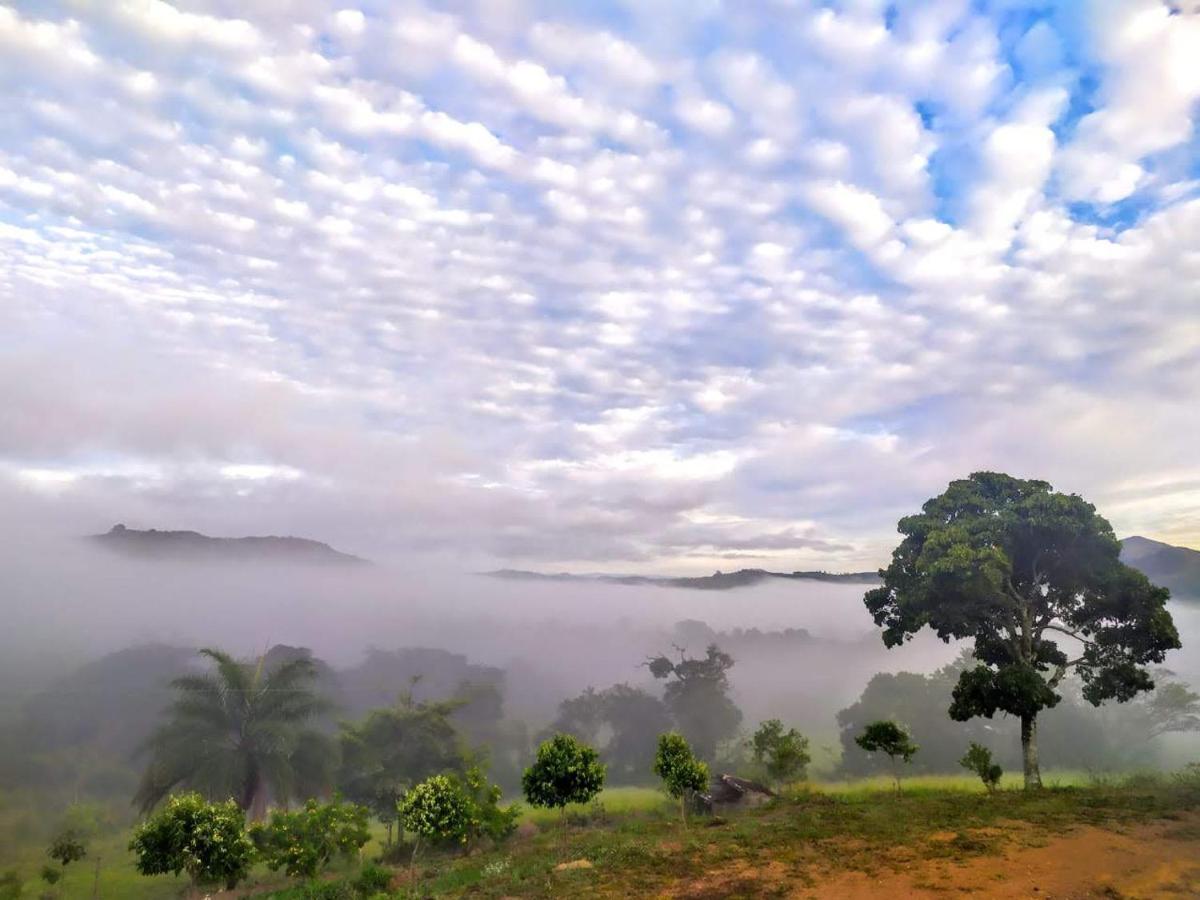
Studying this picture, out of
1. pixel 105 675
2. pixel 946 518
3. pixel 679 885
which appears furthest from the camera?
pixel 105 675

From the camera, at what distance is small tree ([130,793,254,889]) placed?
30.7 m

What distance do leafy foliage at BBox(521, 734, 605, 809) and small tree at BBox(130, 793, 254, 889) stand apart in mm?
17532

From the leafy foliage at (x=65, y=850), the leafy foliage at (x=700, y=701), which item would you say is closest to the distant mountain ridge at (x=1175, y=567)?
the leafy foliage at (x=700, y=701)

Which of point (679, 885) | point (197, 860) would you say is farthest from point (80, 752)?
point (679, 885)

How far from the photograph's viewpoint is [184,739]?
4928 cm

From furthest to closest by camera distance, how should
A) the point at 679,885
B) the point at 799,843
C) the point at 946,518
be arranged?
the point at 946,518
the point at 799,843
the point at 679,885

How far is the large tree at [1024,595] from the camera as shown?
127ft

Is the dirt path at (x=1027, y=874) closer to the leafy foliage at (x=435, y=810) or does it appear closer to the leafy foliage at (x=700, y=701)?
the leafy foliage at (x=435, y=810)

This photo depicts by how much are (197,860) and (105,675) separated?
433 ft

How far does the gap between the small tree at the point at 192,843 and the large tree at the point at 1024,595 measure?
141ft

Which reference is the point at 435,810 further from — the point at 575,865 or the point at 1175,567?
the point at 1175,567

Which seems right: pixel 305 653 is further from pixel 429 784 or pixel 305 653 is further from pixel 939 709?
pixel 939 709

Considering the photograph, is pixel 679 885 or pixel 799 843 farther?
pixel 799 843

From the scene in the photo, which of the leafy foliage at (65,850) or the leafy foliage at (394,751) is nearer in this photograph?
the leafy foliage at (65,850)
